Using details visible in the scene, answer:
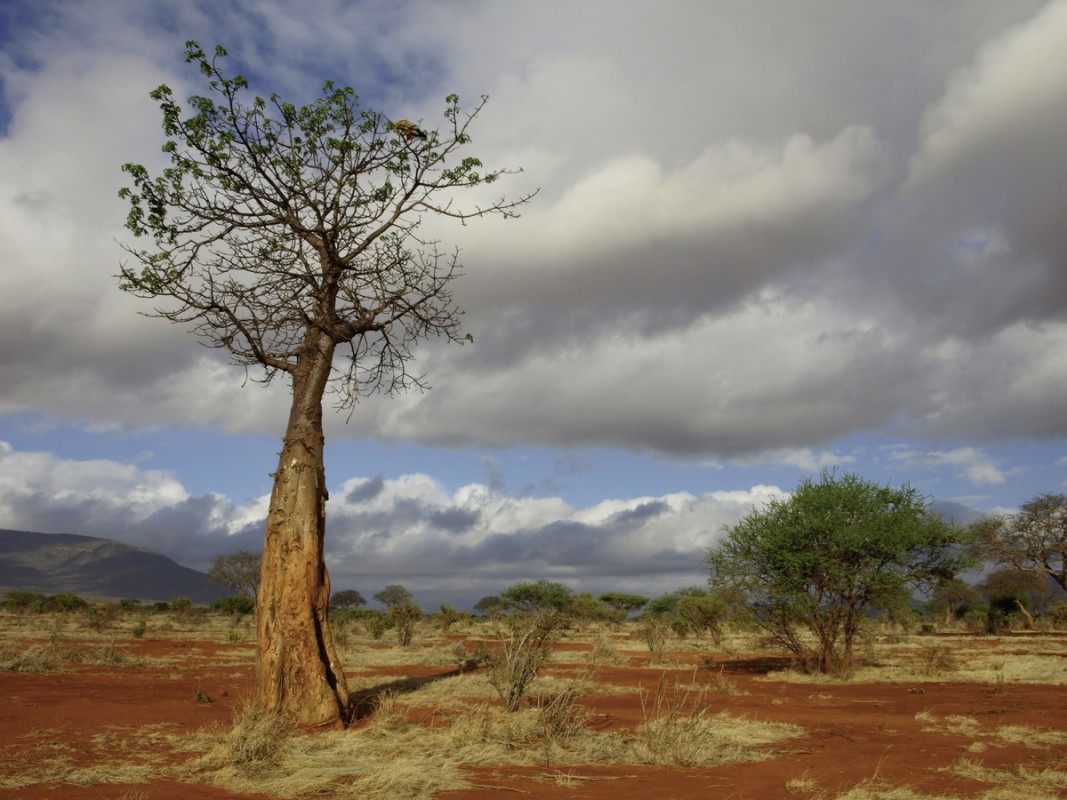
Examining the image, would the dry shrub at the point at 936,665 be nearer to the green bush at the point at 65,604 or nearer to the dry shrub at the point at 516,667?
the dry shrub at the point at 516,667

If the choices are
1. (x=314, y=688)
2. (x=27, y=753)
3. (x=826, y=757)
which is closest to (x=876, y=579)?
(x=826, y=757)

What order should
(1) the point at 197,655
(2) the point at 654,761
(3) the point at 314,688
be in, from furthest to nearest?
(1) the point at 197,655
(3) the point at 314,688
(2) the point at 654,761

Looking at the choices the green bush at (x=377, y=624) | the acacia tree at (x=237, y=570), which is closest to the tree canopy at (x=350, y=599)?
the acacia tree at (x=237, y=570)

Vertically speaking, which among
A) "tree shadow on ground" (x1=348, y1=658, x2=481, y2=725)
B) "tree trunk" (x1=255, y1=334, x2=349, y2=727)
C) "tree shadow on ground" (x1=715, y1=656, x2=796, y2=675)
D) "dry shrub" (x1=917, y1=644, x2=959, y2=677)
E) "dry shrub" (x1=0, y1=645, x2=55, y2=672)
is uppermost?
"tree trunk" (x1=255, y1=334, x2=349, y2=727)

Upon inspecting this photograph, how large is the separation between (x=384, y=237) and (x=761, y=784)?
896cm

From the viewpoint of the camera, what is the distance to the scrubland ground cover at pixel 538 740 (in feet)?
24.4

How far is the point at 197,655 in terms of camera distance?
24.0 meters

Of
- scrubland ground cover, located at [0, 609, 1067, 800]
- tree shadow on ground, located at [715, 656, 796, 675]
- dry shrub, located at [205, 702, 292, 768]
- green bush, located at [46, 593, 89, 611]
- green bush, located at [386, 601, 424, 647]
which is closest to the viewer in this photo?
scrubland ground cover, located at [0, 609, 1067, 800]

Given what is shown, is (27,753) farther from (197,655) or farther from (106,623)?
(106,623)

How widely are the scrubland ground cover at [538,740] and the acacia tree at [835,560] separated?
151cm

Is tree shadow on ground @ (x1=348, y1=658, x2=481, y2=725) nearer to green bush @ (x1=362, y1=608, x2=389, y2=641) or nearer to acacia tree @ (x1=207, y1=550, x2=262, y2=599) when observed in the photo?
green bush @ (x1=362, y1=608, x2=389, y2=641)

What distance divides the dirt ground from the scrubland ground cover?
4 centimetres

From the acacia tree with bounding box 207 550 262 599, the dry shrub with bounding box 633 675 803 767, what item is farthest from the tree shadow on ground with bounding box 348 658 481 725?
the acacia tree with bounding box 207 550 262 599

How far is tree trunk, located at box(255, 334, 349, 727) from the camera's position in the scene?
33.4ft
